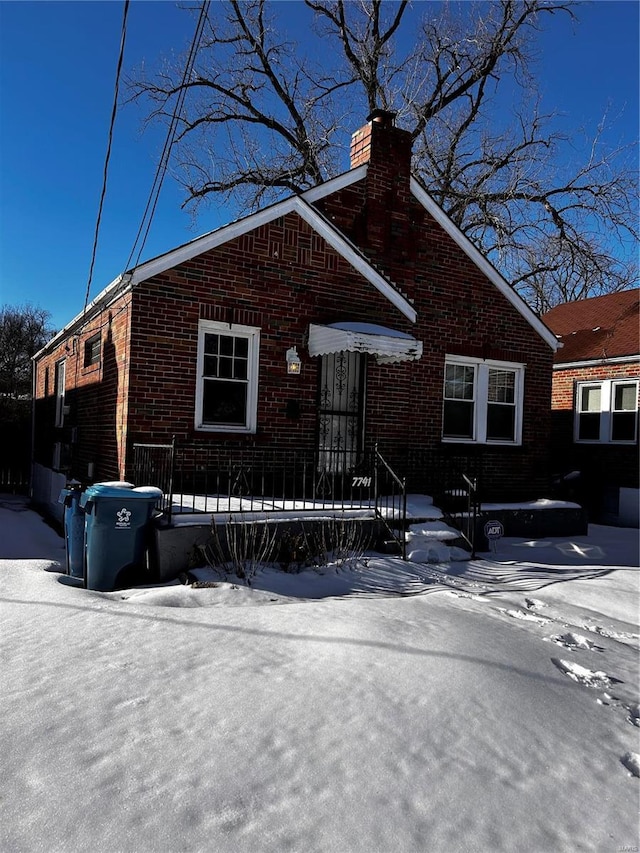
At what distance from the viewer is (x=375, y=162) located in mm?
10781

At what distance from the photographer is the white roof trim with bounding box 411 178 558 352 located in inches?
440

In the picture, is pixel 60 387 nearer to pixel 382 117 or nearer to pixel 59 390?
pixel 59 390

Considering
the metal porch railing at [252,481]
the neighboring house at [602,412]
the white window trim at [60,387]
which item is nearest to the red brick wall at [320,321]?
the metal porch railing at [252,481]

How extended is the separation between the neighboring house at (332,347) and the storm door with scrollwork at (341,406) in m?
0.02

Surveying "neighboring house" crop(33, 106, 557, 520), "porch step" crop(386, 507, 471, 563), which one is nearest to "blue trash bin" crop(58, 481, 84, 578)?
"neighboring house" crop(33, 106, 557, 520)

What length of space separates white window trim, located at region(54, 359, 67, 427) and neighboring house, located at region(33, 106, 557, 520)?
0.39 meters

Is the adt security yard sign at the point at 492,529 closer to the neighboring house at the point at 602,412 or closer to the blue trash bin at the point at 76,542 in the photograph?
the blue trash bin at the point at 76,542

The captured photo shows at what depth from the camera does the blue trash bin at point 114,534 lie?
6340 mm

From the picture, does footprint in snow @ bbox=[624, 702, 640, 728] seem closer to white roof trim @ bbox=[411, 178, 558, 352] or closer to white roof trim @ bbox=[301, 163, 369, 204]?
white roof trim @ bbox=[301, 163, 369, 204]

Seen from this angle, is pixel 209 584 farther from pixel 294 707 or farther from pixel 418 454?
pixel 418 454

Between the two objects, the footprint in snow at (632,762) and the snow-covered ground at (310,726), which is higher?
the snow-covered ground at (310,726)

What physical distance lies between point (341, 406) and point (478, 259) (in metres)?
4.20

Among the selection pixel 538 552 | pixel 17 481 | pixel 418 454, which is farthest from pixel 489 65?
pixel 17 481

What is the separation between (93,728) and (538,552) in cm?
720
